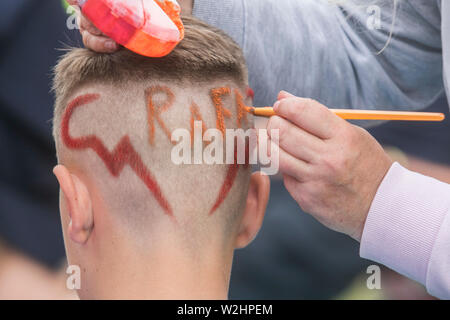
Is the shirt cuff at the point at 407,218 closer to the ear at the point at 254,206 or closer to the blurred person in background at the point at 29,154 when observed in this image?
the ear at the point at 254,206

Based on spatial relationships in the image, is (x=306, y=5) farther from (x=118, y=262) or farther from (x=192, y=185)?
(x=118, y=262)

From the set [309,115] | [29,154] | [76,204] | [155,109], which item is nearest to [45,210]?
[29,154]

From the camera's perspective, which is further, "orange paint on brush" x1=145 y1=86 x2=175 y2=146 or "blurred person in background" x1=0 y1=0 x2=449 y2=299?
"blurred person in background" x1=0 y1=0 x2=449 y2=299

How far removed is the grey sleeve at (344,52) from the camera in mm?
907

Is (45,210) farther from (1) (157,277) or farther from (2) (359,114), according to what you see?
(2) (359,114)

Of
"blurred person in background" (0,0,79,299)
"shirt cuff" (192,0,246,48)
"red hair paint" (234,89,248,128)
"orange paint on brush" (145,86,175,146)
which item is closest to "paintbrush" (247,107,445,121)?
"red hair paint" (234,89,248,128)

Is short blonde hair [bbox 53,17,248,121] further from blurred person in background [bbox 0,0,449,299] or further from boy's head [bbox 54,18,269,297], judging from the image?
blurred person in background [bbox 0,0,449,299]

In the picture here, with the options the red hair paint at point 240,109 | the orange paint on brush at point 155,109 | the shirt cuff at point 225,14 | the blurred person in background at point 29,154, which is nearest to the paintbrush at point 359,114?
the red hair paint at point 240,109

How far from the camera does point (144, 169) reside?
0.61m

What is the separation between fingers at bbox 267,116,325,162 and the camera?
0.63m

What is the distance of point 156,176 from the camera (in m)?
0.61

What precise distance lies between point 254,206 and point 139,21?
1.09ft

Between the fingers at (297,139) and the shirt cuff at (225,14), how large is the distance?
0.27 metres
